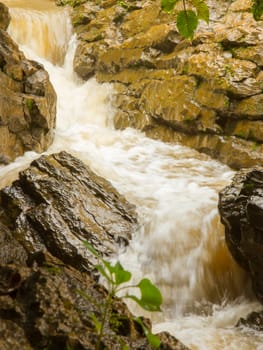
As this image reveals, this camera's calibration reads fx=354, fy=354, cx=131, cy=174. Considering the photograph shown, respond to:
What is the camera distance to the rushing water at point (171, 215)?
3.92m

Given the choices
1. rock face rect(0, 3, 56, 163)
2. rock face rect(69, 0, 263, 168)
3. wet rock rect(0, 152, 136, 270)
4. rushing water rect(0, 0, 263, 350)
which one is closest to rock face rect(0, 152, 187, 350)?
wet rock rect(0, 152, 136, 270)

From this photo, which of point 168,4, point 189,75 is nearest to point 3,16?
point 189,75

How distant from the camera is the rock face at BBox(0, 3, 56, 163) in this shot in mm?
6637

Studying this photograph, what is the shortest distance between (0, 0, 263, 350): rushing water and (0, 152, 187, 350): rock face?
53 centimetres

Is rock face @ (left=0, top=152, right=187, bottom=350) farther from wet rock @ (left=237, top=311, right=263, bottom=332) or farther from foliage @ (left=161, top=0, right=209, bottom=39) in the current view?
wet rock @ (left=237, top=311, right=263, bottom=332)

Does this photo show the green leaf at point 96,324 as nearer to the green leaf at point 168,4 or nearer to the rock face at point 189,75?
the green leaf at point 168,4

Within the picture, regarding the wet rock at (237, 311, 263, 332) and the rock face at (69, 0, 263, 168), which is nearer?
the wet rock at (237, 311, 263, 332)

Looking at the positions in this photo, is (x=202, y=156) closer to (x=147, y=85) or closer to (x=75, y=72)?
(x=147, y=85)

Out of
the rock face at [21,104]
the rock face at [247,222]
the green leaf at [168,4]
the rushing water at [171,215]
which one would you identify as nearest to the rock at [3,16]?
the rock face at [21,104]

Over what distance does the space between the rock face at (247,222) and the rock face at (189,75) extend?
3.34 meters

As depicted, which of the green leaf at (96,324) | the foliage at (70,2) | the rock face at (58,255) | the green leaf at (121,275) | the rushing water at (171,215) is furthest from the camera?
the foliage at (70,2)

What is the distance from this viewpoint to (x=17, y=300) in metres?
2.11

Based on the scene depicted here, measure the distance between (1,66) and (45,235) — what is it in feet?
13.7

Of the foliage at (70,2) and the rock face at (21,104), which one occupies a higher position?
the foliage at (70,2)
